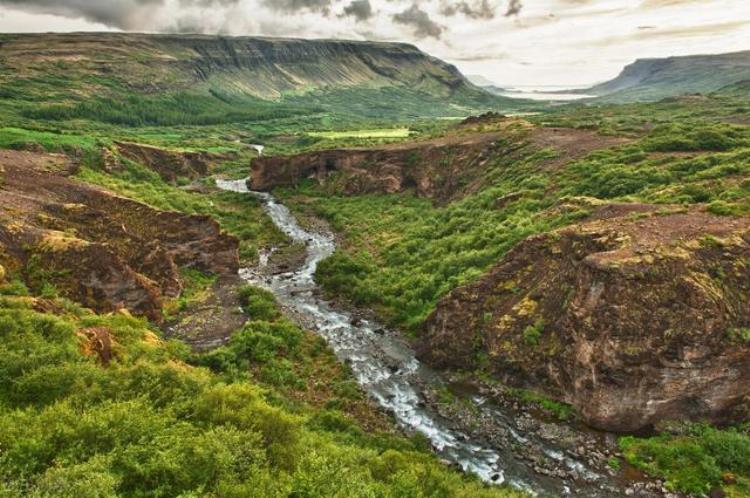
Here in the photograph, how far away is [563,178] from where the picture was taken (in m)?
→ 53.8

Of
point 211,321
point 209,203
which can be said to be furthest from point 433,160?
point 211,321

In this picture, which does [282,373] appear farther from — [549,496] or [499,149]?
[499,149]

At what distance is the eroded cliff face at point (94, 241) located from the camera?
3291 cm

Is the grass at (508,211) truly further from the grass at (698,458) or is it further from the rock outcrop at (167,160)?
the rock outcrop at (167,160)

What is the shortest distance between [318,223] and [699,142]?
50.0 metres

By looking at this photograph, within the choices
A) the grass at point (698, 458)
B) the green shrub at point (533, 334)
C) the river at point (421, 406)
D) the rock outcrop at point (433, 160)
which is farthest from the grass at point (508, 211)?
the grass at point (698, 458)

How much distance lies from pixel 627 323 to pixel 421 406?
13137 millimetres

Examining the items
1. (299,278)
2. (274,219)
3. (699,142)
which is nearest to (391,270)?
(299,278)

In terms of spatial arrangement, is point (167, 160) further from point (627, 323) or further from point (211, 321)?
point (627, 323)

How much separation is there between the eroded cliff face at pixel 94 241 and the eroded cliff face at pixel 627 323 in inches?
920

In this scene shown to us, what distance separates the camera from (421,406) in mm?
30266

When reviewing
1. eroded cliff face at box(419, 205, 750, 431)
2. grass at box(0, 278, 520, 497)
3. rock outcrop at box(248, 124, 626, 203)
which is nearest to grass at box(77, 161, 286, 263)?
rock outcrop at box(248, 124, 626, 203)

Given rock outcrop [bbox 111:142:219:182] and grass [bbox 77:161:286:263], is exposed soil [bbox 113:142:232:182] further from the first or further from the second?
grass [bbox 77:161:286:263]

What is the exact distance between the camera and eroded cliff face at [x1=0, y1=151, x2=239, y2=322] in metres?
32.9
